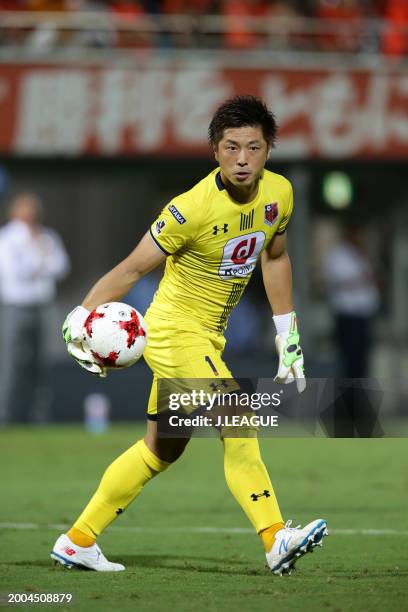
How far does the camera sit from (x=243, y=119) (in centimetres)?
641

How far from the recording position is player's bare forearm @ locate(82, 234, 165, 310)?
6.33 m

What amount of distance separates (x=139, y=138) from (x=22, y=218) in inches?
80.8

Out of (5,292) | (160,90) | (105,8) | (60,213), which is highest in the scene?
(105,8)

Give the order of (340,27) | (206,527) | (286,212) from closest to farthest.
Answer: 1. (286,212)
2. (206,527)
3. (340,27)

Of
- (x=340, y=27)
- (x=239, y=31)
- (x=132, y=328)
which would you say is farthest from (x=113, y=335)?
(x=340, y=27)

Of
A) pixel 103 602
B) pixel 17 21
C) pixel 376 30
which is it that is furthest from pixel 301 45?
pixel 103 602

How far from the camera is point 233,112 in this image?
253 inches

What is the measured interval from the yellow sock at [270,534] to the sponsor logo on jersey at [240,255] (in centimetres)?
125

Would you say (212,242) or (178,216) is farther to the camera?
(212,242)

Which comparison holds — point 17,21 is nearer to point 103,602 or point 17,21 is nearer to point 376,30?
point 376,30

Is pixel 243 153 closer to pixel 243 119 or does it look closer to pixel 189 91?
pixel 243 119

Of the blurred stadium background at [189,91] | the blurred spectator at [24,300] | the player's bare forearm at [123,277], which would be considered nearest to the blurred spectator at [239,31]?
the blurred stadium background at [189,91]

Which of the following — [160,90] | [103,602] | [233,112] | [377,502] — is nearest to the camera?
[103,602]

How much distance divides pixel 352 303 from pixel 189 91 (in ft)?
10.6
